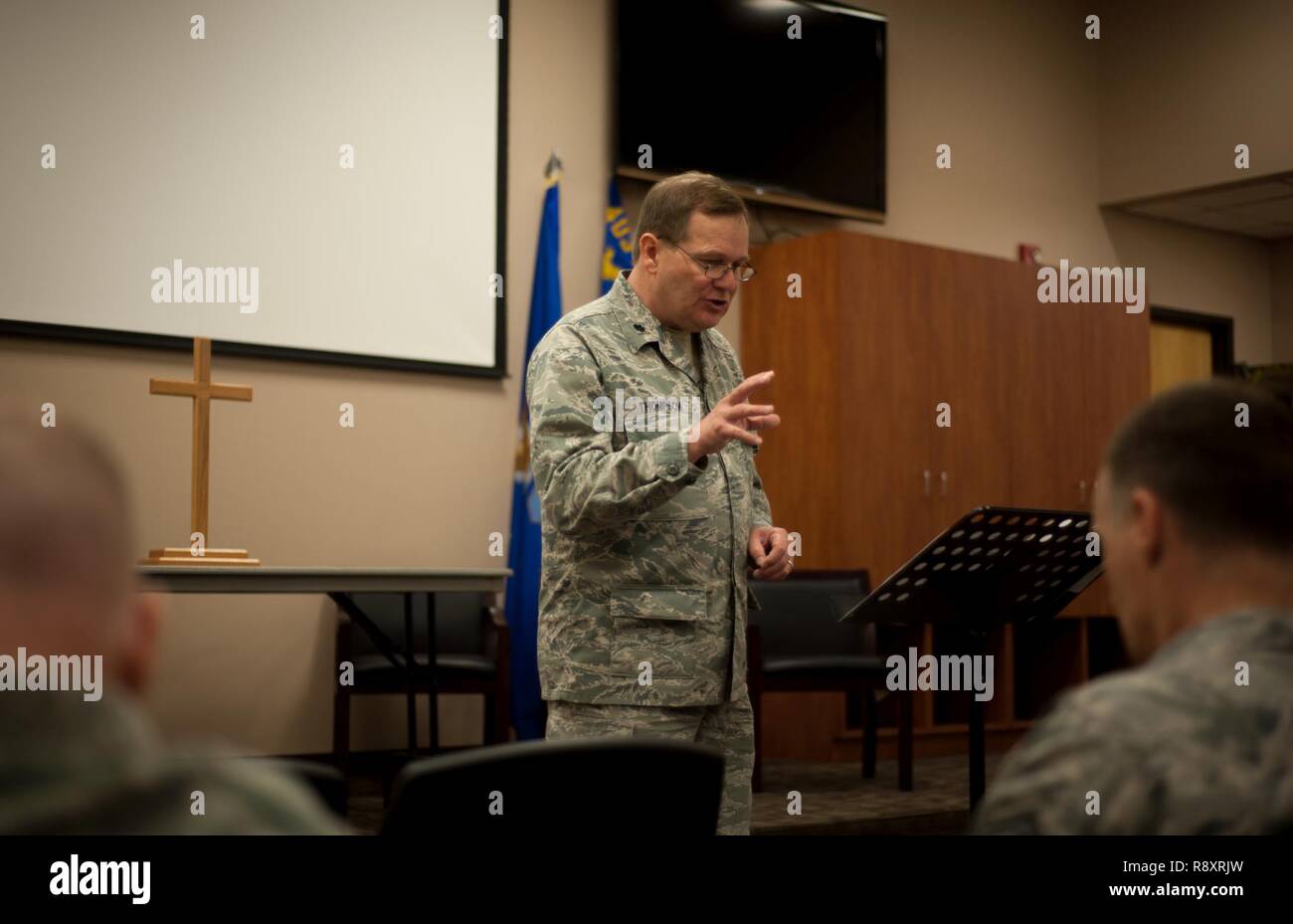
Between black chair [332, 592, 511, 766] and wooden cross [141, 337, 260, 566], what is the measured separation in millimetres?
897

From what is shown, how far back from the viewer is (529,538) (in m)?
5.41

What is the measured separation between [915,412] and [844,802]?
88.2 inches

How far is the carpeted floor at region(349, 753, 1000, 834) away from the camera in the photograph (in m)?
4.22

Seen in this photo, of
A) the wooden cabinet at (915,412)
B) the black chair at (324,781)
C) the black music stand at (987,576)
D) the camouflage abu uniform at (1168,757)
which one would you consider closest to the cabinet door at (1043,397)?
the wooden cabinet at (915,412)

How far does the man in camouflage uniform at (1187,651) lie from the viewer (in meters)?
0.95

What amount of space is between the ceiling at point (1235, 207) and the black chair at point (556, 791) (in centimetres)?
721

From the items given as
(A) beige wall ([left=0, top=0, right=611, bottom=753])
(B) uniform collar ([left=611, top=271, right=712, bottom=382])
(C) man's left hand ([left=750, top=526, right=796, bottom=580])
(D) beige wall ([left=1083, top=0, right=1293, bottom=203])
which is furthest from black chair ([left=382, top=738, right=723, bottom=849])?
(D) beige wall ([left=1083, top=0, right=1293, bottom=203])

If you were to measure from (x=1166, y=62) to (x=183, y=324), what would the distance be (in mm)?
5874

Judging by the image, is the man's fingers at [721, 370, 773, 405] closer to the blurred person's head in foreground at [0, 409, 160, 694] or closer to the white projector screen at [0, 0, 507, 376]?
the blurred person's head in foreground at [0, 409, 160, 694]

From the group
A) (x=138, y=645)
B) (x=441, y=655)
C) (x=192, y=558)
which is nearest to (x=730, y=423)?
(x=138, y=645)

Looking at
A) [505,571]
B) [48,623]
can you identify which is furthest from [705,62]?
[48,623]

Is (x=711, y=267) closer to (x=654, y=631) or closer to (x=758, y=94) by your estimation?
(x=654, y=631)

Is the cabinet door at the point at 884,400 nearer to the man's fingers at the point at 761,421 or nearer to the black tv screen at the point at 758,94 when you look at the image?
the black tv screen at the point at 758,94
